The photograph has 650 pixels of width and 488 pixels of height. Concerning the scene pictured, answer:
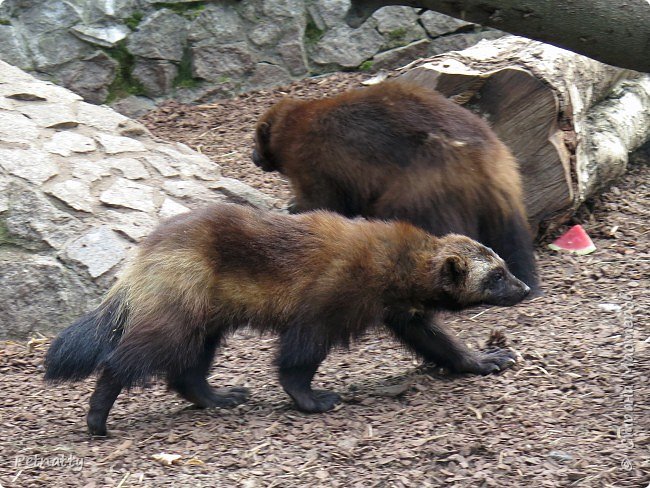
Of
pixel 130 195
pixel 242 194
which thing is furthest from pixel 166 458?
pixel 242 194

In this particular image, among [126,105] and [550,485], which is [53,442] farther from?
[126,105]

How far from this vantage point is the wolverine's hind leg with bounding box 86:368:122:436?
14.7 ft

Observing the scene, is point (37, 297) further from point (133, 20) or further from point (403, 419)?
point (133, 20)

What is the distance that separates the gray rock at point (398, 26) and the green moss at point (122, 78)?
8.69 feet

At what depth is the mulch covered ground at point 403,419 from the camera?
13.1 ft

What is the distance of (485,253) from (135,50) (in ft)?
19.0

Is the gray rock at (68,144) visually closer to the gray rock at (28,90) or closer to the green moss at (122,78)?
the gray rock at (28,90)

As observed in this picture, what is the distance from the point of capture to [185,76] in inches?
389

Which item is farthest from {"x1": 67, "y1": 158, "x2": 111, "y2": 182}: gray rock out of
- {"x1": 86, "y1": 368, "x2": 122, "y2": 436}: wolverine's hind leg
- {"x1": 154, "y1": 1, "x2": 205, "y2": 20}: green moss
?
{"x1": 154, "y1": 1, "x2": 205, "y2": 20}: green moss

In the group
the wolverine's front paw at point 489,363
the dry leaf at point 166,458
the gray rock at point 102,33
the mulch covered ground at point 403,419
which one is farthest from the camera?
the gray rock at point 102,33

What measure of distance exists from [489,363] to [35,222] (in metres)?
3.08

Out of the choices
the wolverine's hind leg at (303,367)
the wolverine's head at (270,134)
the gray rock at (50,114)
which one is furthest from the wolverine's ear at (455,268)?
the gray rock at (50,114)

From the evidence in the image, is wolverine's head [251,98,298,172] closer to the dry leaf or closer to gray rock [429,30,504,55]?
the dry leaf

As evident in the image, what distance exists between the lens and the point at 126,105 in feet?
32.0
